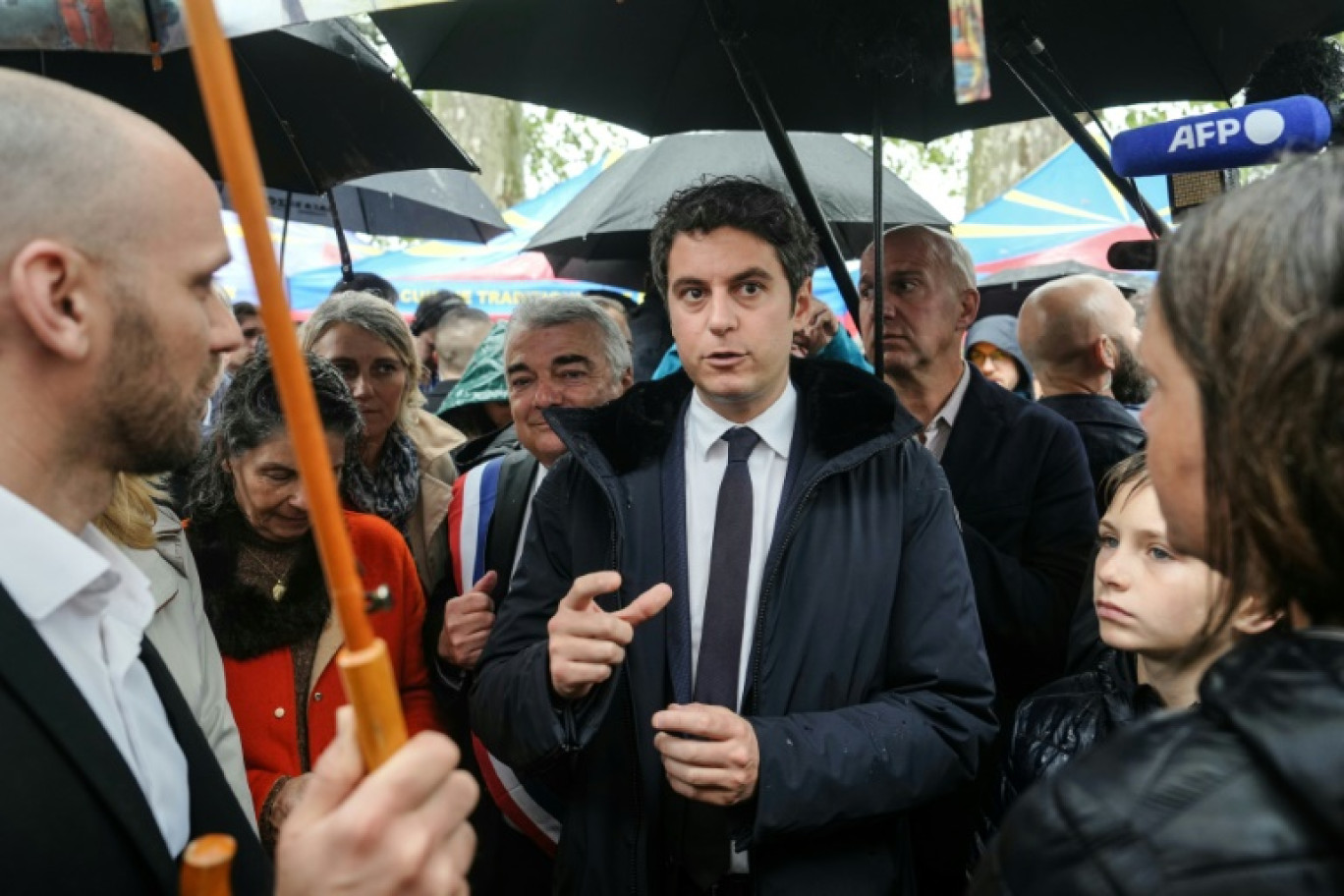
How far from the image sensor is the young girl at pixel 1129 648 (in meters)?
2.17

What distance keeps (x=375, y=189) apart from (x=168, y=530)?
5327mm

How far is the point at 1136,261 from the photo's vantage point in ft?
7.61

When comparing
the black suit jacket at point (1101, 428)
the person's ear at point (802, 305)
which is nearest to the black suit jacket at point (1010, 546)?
the black suit jacket at point (1101, 428)

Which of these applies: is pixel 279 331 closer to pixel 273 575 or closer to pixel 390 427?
pixel 273 575

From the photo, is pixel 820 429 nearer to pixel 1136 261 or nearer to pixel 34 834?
pixel 1136 261

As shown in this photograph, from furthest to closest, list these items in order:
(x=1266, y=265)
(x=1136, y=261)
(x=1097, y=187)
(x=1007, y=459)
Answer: (x=1097, y=187)
(x=1007, y=459)
(x=1136, y=261)
(x=1266, y=265)

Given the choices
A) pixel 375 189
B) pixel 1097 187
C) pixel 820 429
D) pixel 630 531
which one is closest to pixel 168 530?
pixel 630 531

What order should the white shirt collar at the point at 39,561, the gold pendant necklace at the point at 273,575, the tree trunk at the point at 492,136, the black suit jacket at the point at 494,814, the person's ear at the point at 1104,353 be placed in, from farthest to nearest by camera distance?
the tree trunk at the point at 492,136 < the person's ear at the point at 1104,353 < the black suit jacket at the point at 494,814 < the gold pendant necklace at the point at 273,575 < the white shirt collar at the point at 39,561

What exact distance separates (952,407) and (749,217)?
1038 millimetres

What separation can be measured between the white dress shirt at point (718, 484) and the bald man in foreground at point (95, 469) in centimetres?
109

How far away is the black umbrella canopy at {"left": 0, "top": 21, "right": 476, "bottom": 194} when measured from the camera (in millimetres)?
3141

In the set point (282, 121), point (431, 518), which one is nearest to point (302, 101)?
point (282, 121)

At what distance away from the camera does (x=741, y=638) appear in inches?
85.4

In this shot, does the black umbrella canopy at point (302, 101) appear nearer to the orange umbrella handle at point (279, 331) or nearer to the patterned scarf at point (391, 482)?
the patterned scarf at point (391, 482)
